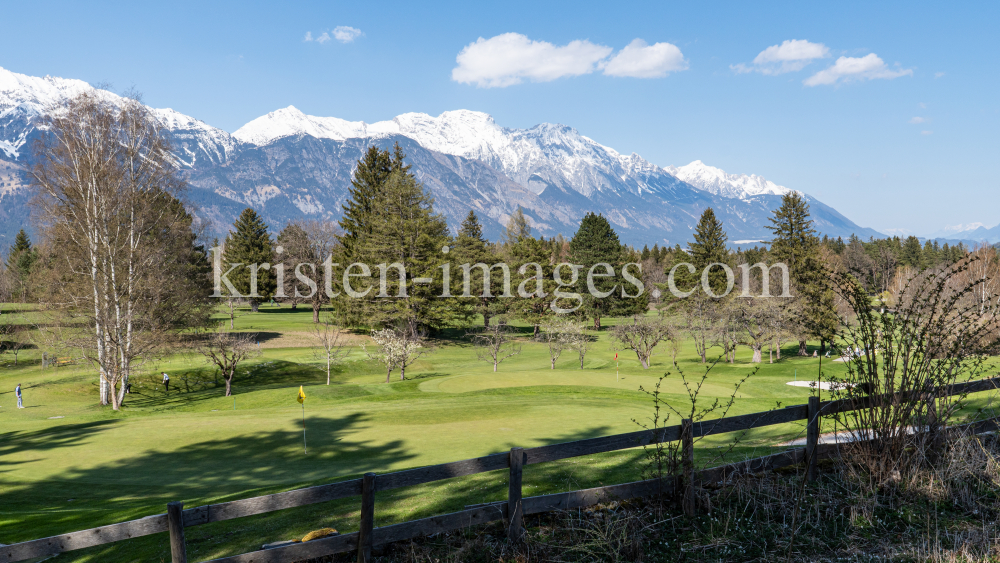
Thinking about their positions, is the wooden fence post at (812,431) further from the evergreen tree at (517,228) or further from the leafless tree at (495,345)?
the evergreen tree at (517,228)

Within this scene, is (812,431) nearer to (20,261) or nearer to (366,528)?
(366,528)

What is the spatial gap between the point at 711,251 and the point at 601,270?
12.9m

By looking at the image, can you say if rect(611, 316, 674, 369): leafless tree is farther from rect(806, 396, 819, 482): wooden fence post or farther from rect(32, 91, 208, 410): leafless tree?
rect(806, 396, 819, 482): wooden fence post

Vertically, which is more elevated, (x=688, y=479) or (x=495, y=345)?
(x=688, y=479)

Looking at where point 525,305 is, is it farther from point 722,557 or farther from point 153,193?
point 722,557

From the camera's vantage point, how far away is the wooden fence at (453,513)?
464cm

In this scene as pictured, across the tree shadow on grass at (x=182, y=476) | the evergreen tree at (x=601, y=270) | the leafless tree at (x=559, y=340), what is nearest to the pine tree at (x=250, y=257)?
the evergreen tree at (x=601, y=270)

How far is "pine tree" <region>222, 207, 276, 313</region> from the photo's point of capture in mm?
66812

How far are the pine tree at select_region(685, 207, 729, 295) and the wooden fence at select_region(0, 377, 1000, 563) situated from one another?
1965 inches

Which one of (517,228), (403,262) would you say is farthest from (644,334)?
(517,228)

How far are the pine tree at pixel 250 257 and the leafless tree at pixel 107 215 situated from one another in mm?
41033

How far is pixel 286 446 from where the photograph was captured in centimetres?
1300

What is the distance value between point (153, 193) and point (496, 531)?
88.4ft

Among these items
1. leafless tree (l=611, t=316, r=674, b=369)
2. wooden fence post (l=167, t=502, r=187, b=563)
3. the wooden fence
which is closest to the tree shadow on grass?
the wooden fence
